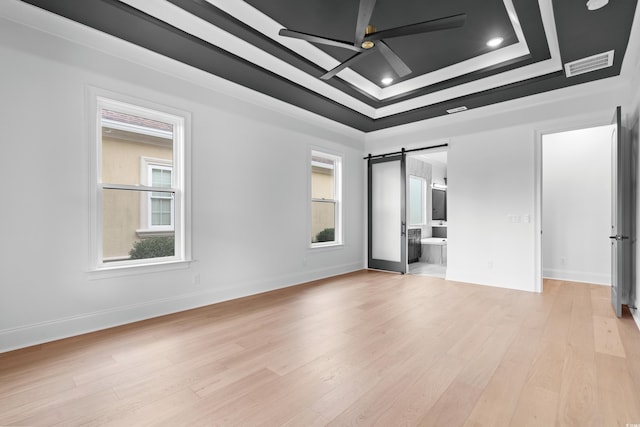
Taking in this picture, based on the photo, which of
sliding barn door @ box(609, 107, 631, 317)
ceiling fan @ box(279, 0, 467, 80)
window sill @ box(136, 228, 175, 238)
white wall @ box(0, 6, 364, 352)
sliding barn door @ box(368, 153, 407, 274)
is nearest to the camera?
ceiling fan @ box(279, 0, 467, 80)

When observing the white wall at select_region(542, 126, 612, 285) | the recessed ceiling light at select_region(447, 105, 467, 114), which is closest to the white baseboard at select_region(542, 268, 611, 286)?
the white wall at select_region(542, 126, 612, 285)

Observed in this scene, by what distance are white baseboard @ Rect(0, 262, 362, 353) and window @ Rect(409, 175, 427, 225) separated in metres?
4.57

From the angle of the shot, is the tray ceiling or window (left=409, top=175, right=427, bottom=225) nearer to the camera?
the tray ceiling

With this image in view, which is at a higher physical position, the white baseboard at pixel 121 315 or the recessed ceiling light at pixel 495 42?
the recessed ceiling light at pixel 495 42

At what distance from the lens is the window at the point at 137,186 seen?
322 cm

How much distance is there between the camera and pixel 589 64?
3.54m

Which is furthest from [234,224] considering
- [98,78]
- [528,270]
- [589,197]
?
[589,197]

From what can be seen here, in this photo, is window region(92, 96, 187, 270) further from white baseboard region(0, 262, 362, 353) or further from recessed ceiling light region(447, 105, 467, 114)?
recessed ceiling light region(447, 105, 467, 114)

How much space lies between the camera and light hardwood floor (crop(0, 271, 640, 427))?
5.84 feet

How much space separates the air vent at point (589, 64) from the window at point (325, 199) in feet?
12.1

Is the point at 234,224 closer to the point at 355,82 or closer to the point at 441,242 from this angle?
the point at 355,82

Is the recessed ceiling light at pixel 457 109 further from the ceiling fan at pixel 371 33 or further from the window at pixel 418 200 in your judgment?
the window at pixel 418 200

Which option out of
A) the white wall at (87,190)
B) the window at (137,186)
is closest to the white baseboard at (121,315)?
the white wall at (87,190)

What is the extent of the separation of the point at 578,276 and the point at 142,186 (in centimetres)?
700
